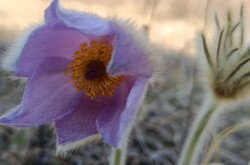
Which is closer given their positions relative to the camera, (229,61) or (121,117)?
(121,117)

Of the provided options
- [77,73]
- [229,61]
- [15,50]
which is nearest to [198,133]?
[229,61]

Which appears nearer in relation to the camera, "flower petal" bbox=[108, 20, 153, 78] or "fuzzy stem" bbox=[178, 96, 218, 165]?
"flower petal" bbox=[108, 20, 153, 78]

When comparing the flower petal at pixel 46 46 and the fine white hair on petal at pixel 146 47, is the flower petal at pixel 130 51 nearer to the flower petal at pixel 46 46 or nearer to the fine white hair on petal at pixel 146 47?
the fine white hair on petal at pixel 146 47

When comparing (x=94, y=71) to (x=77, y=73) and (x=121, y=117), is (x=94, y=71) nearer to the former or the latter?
(x=77, y=73)

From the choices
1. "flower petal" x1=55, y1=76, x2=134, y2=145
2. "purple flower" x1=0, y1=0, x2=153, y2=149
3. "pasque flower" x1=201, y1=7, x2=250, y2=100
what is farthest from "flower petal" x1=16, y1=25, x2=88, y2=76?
"pasque flower" x1=201, y1=7, x2=250, y2=100

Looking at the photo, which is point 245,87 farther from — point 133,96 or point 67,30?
point 67,30

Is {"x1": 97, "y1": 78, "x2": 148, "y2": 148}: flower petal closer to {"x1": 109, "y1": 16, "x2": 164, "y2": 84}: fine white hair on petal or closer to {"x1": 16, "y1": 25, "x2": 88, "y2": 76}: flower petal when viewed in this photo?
{"x1": 109, "y1": 16, "x2": 164, "y2": 84}: fine white hair on petal

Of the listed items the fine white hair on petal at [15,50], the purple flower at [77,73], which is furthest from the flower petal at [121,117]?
the fine white hair on petal at [15,50]

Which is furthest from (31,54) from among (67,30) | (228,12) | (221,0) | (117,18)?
(221,0)
